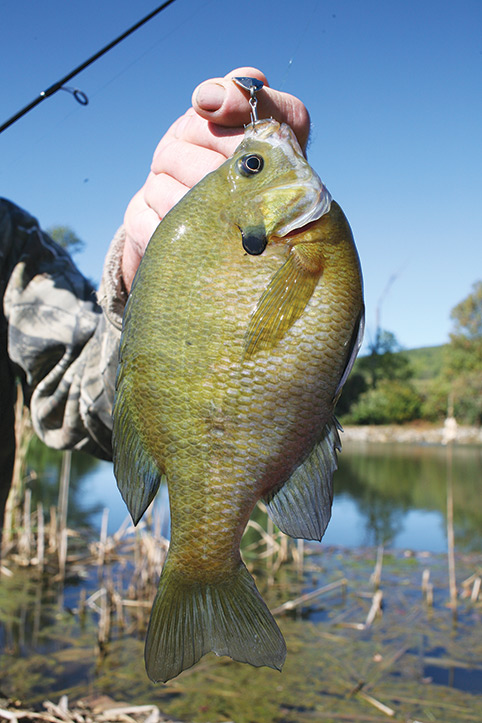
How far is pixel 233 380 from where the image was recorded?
122 cm

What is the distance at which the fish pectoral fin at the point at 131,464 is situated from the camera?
1300mm

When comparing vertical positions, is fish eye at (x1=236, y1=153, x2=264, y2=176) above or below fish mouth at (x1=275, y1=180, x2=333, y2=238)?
above

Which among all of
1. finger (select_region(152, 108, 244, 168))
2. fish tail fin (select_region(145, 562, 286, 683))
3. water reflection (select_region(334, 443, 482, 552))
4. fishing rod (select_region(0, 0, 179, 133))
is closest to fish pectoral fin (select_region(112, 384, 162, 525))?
fish tail fin (select_region(145, 562, 286, 683))

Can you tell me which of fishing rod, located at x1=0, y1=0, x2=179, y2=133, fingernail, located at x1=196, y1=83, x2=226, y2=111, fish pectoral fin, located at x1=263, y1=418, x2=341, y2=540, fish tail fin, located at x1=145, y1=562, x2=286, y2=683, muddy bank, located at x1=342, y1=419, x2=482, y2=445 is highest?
fishing rod, located at x1=0, y1=0, x2=179, y2=133

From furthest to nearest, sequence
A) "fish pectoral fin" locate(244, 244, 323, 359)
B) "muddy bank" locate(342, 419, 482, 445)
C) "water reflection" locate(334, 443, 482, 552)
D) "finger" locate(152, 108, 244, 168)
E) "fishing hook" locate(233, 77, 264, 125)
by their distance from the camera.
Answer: "muddy bank" locate(342, 419, 482, 445)
"water reflection" locate(334, 443, 482, 552)
"finger" locate(152, 108, 244, 168)
"fishing hook" locate(233, 77, 264, 125)
"fish pectoral fin" locate(244, 244, 323, 359)

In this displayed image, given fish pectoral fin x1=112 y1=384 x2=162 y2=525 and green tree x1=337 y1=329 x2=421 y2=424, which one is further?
green tree x1=337 y1=329 x2=421 y2=424

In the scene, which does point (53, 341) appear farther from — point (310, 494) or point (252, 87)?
point (310, 494)

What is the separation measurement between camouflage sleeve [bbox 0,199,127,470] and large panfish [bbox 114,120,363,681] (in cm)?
105

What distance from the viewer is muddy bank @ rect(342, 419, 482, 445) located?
39.7 m

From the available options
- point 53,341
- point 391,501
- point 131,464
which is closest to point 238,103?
point 131,464

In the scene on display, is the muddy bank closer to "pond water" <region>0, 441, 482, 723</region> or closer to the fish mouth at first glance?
"pond water" <region>0, 441, 482, 723</region>

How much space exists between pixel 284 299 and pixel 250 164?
0.36 meters

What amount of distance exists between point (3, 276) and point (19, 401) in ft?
13.4

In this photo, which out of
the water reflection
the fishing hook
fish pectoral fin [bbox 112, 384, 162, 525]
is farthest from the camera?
the water reflection
